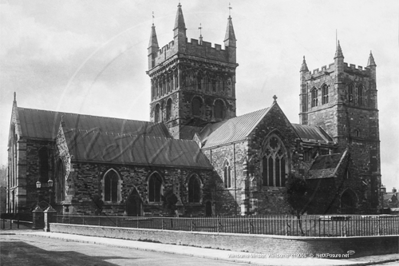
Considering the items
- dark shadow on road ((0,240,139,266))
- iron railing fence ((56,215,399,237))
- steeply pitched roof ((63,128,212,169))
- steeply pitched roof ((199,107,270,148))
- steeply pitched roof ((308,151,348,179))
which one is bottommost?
dark shadow on road ((0,240,139,266))

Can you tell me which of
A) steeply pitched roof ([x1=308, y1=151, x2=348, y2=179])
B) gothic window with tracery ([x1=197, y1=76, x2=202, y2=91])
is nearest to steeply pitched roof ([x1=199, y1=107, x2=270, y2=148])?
gothic window with tracery ([x1=197, y1=76, x2=202, y2=91])

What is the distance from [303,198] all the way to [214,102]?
62.1 ft

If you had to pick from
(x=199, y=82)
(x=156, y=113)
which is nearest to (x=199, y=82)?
(x=199, y=82)

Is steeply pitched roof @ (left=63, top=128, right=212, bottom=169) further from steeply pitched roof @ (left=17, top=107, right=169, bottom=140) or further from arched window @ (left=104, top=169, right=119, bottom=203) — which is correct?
steeply pitched roof @ (left=17, top=107, right=169, bottom=140)

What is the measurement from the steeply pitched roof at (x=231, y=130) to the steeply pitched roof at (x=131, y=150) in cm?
185

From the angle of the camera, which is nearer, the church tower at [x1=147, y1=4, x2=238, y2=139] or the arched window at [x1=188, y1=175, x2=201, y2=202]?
the arched window at [x1=188, y1=175, x2=201, y2=202]

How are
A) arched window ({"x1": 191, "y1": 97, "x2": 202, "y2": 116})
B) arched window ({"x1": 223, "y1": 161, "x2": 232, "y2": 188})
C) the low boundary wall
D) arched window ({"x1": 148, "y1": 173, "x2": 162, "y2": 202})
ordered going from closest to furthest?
1. the low boundary wall
2. arched window ({"x1": 148, "y1": 173, "x2": 162, "y2": 202})
3. arched window ({"x1": 223, "y1": 161, "x2": 232, "y2": 188})
4. arched window ({"x1": 191, "y1": 97, "x2": 202, "y2": 116})

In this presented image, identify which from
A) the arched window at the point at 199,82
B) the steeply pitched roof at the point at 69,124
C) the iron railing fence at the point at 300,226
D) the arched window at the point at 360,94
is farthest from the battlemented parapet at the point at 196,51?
the iron railing fence at the point at 300,226

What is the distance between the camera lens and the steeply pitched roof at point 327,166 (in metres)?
50.4

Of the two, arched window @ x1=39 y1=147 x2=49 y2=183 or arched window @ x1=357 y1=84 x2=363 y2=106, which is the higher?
arched window @ x1=357 y1=84 x2=363 y2=106

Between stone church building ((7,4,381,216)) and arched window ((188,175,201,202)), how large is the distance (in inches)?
3.6

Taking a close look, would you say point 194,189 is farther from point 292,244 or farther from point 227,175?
point 292,244

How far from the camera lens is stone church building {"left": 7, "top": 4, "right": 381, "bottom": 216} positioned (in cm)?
4375

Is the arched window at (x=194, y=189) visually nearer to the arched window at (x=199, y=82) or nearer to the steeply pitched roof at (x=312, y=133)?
the arched window at (x=199, y=82)
